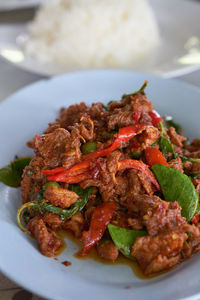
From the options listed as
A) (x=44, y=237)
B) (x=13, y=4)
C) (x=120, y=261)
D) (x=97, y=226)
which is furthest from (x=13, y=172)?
(x=13, y=4)

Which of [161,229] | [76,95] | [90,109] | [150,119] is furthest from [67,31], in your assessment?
[161,229]

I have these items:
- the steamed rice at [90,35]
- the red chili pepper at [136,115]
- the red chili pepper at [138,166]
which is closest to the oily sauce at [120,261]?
the red chili pepper at [138,166]

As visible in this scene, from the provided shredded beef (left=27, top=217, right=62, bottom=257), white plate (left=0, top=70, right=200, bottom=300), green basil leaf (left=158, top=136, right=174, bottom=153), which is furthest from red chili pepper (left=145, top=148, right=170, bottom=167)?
shredded beef (left=27, top=217, right=62, bottom=257)

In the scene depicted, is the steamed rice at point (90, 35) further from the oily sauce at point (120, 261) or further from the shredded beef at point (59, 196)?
the oily sauce at point (120, 261)

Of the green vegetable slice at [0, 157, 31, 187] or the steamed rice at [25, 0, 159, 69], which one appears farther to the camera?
the steamed rice at [25, 0, 159, 69]

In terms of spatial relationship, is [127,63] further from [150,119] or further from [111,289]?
[111,289]

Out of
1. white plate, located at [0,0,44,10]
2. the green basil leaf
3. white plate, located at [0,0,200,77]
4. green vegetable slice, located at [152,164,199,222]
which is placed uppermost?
white plate, located at [0,0,44,10]

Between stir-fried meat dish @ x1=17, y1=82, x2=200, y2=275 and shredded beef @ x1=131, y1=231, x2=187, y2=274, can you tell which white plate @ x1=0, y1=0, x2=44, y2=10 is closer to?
→ stir-fried meat dish @ x1=17, y1=82, x2=200, y2=275

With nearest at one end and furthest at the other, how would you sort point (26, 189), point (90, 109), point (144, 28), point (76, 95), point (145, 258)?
1. point (145, 258)
2. point (26, 189)
3. point (90, 109)
4. point (76, 95)
5. point (144, 28)
